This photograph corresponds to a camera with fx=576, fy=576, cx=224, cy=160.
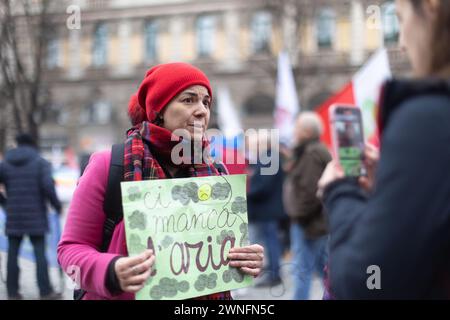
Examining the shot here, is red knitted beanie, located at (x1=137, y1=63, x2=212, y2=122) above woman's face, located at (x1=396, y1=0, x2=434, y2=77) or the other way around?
above

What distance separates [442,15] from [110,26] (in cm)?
A: 2942

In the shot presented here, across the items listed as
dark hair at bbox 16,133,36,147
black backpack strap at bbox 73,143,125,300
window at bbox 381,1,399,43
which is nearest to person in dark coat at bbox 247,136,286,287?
dark hair at bbox 16,133,36,147

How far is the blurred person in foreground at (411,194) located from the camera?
3.63 ft

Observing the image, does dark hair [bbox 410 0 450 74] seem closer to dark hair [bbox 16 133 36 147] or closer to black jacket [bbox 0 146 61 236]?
black jacket [bbox 0 146 61 236]

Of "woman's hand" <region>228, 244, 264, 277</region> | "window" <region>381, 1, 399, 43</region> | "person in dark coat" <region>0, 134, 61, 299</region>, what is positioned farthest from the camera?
"window" <region>381, 1, 399, 43</region>

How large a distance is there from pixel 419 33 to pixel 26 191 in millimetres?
5811

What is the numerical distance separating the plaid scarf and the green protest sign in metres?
→ 0.09

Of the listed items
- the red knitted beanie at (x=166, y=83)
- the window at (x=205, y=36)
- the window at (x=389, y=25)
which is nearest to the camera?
the red knitted beanie at (x=166, y=83)

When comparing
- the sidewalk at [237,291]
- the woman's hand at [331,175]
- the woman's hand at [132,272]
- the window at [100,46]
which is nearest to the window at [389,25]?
the sidewalk at [237,291]

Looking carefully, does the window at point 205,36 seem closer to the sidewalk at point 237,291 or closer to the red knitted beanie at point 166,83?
the sidewalk at point 237,291

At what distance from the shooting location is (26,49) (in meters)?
13.4

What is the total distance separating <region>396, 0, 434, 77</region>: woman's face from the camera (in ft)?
4.07

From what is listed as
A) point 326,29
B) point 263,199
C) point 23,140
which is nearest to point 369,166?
point 263,199

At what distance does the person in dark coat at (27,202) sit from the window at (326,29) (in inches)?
854
